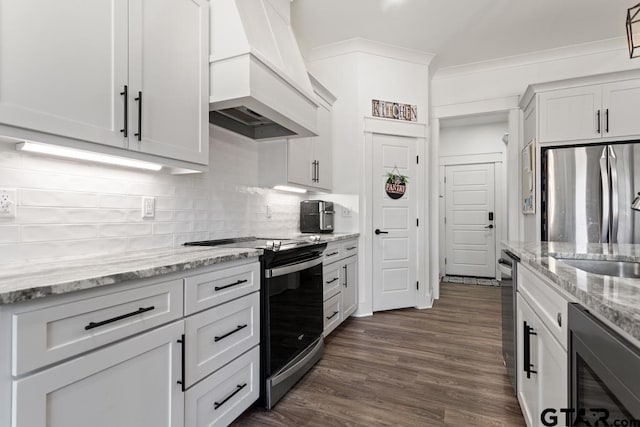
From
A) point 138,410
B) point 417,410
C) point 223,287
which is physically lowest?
point 417,410

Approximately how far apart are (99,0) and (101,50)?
0.65ft

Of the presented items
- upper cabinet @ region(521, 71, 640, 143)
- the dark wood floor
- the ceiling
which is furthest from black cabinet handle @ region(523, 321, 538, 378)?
the ceiling

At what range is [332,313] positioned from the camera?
2.90 meters

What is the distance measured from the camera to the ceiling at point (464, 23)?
3.06m

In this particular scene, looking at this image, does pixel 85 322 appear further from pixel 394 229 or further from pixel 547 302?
pixel 394 229

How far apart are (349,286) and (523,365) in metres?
1.80

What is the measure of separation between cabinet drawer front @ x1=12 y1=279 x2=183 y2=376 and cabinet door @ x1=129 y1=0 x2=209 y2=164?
689 mm

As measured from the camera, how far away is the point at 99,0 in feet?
4.38

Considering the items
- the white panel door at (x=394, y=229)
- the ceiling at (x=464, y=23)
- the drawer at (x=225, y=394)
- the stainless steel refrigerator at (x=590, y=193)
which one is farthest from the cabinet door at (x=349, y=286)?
the ceiling at (x=464, y=23)

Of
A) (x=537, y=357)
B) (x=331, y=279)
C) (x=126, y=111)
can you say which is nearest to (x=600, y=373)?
(x=537, y=357)

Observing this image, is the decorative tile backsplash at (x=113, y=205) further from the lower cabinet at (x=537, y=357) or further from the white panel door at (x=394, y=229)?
the lower cabinet at (x=537, y=357)

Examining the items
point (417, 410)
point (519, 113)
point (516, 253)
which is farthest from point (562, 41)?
point (417, 410)

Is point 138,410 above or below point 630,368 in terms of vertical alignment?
below

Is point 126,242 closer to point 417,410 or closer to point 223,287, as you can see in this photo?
point 223,287
